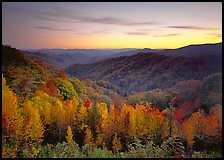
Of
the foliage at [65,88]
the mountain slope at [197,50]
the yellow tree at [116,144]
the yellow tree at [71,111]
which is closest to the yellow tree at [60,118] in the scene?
the yellow tree at [71,111]

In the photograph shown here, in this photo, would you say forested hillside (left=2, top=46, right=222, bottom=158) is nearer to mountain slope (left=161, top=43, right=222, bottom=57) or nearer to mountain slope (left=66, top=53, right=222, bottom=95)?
mountain slope (left=66, top=53, right=222, bottom=95)

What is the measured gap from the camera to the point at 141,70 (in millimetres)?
11273

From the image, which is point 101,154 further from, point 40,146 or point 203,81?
point 203,81

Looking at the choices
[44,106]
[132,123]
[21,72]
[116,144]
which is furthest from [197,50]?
[21,72]

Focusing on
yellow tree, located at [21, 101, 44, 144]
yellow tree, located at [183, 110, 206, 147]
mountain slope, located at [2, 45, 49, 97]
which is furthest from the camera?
mountain slope, located at [2, 45, 49, 97]

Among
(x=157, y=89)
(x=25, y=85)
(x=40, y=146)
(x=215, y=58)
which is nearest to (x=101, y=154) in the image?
(x=40, y=146)

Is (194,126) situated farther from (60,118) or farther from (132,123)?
(60,118)

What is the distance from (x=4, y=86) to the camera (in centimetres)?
963

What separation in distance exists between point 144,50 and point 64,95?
390 cm

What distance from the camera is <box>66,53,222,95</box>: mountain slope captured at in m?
10.5

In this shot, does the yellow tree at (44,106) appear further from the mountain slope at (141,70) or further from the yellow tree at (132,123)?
the yellow tree at (132,123)

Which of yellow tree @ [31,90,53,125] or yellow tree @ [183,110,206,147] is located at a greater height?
yellow tree @ [31,90,53,125]

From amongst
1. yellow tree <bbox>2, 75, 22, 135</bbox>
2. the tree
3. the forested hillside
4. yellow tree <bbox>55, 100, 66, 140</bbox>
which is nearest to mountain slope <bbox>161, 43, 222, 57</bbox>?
the forested hillside

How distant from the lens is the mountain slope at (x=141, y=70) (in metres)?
10.5
